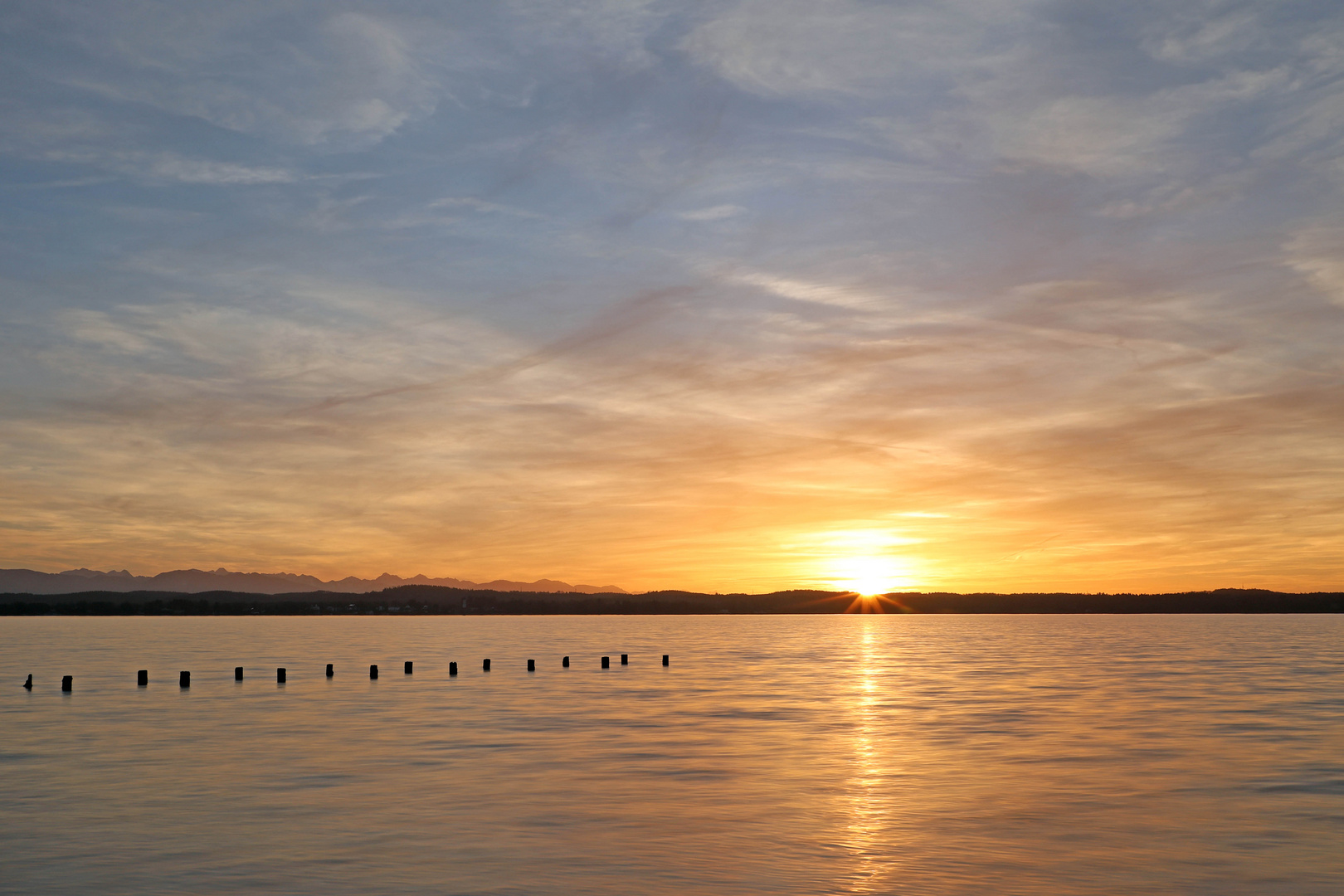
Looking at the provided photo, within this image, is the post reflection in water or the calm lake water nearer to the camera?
the post reflection in water

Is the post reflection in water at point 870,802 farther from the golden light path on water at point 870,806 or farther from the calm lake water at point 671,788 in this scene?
the calm lake water at point 671,788

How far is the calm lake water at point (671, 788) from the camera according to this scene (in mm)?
17828

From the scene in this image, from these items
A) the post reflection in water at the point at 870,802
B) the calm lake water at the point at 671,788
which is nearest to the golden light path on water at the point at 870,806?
the post reflection in water at the point at 870,802

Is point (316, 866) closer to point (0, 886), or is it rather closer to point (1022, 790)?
point (0, 886)

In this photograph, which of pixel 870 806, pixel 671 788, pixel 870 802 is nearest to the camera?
pixel 870 806

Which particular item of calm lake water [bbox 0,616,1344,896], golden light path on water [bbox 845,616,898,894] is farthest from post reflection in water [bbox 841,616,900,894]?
calm lake water [bbox 0,616,1344,896]

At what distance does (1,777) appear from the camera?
26625 mm

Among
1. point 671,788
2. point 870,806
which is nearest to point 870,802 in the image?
point 870,806

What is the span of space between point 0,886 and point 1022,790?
67.0 feet

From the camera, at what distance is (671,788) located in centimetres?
2594

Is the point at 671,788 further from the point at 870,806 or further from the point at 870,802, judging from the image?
the point at 870,806

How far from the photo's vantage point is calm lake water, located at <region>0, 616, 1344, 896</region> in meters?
17.8

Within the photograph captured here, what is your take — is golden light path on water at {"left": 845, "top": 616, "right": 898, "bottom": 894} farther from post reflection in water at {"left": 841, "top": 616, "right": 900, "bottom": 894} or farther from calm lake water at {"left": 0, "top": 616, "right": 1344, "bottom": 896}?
calm lake water at {"left": 0, "top": 616, "right": 1344, "bottom": 896}

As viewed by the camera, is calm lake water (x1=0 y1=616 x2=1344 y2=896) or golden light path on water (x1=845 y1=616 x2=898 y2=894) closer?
golden light path on water (x1=845 y1=616 x2=898 y2=894)
